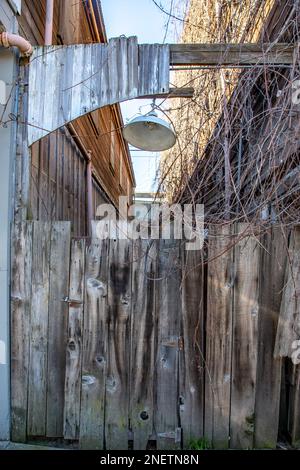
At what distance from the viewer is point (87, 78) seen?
88.7 inches

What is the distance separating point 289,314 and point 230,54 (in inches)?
73.5

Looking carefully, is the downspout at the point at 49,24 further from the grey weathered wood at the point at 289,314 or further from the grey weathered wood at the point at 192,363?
the grey weathered wood at the point at 289,314

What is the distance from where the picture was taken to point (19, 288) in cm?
218

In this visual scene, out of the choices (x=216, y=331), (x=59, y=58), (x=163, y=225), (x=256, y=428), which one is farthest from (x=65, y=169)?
(x=256, y=428)

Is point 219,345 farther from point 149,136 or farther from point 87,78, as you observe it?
point 87,78

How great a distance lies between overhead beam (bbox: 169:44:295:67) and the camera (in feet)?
7.37

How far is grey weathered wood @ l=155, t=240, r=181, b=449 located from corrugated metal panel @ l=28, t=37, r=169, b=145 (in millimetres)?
1274

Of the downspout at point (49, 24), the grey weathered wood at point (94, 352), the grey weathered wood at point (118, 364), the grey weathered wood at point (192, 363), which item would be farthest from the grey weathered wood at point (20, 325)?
the downspout at point (49, 24)

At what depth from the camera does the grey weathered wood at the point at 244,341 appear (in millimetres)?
2070

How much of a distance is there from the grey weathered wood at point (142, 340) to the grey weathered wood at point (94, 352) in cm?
20

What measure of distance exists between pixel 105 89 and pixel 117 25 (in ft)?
4.26

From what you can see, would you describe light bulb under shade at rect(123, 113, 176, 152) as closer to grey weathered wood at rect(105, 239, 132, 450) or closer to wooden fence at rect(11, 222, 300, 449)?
wooden fence at rect(11, 222, 300, 449)

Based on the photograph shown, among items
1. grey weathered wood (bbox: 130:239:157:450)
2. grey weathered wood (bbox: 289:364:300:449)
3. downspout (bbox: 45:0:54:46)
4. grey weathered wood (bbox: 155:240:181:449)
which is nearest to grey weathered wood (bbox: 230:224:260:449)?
grey weathered wood (bbox: 289:364:300:449)

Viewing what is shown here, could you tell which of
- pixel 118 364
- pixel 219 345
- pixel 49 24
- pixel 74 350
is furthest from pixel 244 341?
pixel 49 24
